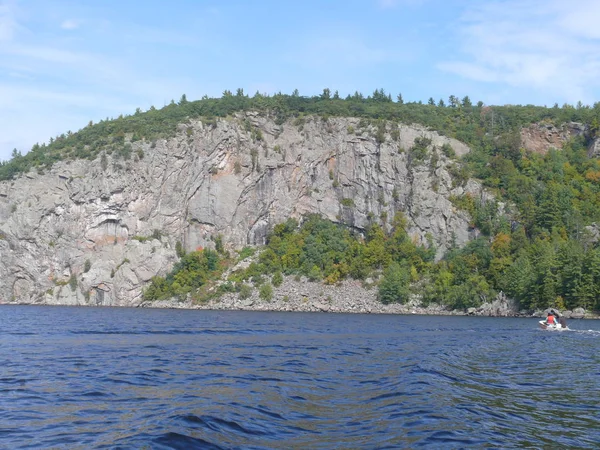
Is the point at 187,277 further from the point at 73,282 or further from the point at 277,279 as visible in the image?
the point at 73,282

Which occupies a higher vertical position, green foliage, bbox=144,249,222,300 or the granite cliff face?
the granite cliff face

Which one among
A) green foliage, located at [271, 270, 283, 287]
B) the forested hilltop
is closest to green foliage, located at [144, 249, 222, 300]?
the forested hilltop

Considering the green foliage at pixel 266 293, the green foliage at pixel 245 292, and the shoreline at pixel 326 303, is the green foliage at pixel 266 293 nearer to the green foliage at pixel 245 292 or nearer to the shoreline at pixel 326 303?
the shoreline at pixel 326 303

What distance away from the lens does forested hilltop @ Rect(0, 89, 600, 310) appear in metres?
90.8

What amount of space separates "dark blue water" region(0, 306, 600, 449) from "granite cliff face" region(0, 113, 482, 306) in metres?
81.9

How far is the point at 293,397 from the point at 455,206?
103121 millimetres

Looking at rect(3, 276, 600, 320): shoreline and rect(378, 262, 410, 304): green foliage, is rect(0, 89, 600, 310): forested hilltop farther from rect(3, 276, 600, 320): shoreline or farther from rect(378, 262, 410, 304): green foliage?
rect(3, 276, 600, 320): shoreline

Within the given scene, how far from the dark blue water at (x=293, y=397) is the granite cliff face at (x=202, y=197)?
269ft

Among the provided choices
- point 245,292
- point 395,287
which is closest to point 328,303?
point 395,287

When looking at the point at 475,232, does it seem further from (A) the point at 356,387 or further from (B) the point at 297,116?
(A) the point at 356,387

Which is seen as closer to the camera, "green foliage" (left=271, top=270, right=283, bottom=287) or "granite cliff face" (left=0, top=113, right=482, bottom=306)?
"green foliage" (left=271, top=270, right=283, bottom=287)

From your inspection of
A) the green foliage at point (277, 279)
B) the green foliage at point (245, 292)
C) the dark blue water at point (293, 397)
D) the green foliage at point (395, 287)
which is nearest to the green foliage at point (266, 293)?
the green foliage at point (245, 292)

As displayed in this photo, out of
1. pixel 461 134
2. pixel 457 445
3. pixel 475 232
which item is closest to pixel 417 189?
pixel 475 232

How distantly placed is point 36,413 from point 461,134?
131111mm
